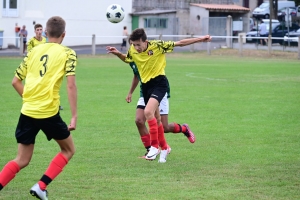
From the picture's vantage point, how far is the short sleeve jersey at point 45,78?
5992mm

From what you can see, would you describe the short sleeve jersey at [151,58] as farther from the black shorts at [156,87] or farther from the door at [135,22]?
the door at [135,22]

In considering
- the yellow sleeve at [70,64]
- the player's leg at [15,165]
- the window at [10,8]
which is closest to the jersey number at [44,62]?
the yellow sleeve at [70,64]

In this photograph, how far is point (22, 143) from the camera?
20.0 ft

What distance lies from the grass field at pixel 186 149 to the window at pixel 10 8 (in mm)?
30954

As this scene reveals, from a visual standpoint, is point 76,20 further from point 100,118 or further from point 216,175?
point 216,175

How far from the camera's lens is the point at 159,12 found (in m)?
55.3

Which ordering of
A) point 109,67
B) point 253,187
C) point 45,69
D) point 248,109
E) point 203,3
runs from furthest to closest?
point 203,3, point 109,67, point 248,109, point 253,187, point 45,69

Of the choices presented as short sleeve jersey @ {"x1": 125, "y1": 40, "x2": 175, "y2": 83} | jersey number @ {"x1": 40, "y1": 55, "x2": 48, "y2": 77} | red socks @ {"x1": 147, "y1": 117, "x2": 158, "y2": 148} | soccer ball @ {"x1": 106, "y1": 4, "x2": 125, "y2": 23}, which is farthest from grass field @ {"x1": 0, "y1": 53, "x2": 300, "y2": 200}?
soccer ball @ {"x1": 106, "y1": 4, "x2": 125, "y2": 23}

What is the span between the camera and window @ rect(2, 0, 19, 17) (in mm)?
49112

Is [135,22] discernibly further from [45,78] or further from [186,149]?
[45,78]

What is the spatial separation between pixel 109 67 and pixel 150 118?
64.8ft

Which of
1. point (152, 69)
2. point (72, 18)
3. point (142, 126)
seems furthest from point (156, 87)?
point (72, 18)

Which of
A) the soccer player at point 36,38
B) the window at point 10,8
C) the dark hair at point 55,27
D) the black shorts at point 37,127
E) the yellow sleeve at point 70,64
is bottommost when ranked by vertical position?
the black shorts at point 37,127

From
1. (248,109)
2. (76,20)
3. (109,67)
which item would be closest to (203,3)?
(76,20)
